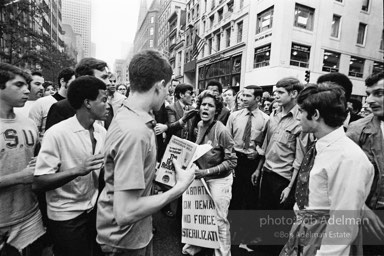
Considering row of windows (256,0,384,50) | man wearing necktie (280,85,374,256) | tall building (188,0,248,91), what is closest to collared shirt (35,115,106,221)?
man wearing necktie (280,85,374,256)

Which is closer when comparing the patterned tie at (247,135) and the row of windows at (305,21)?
the patterned tie at (247,135)

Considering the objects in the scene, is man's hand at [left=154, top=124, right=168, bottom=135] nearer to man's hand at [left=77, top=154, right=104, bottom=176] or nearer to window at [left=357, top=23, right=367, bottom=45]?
man's hand at [left=77, top=154, right=104, bottom=176]

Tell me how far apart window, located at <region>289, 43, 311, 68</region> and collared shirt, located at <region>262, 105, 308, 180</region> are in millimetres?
16437

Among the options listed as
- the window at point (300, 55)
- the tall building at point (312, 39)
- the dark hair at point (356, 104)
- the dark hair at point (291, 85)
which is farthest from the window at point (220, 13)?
the dark hair at point (291, 85)

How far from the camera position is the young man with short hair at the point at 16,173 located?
1874mm

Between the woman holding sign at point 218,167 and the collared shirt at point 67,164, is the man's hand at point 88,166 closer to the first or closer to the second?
the collared shirt at point 67,164

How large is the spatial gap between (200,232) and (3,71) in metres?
2.85

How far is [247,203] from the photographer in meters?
4.18

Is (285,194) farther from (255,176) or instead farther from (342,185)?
(342,185)

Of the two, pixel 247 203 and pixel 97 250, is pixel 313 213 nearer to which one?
pixel 97 250

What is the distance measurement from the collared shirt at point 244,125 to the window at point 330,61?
17.9 metres

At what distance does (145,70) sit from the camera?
1433mm

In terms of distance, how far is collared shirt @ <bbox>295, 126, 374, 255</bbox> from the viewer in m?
1.45

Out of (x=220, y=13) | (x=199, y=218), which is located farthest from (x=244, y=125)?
(x=220, y=13)
